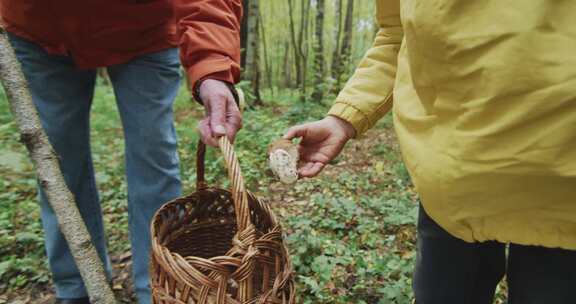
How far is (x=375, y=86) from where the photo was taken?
1159 mm

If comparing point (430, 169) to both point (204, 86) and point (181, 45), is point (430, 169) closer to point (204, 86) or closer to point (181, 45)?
point (204, 86)

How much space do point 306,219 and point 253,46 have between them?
3.93 metres

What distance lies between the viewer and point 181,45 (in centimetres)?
138

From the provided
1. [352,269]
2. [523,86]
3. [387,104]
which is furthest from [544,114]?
[352,269]

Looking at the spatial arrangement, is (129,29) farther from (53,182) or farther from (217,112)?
(53,182)

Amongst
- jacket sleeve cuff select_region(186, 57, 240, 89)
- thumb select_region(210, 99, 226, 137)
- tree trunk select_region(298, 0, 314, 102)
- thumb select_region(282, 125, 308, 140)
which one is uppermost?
jacket sleeve cuff select_region(186, 57, 240, 89)

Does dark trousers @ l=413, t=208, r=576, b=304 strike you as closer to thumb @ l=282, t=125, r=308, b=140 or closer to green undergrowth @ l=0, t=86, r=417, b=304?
thumb @ l=282, t=125, r=308, b=140

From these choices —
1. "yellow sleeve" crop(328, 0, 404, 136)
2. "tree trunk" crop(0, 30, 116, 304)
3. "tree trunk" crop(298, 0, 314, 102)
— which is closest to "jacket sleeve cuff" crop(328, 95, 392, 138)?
"yellow sleeve" crop(328, 0, 404, 136)

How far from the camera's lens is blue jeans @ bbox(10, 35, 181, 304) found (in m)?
1.52

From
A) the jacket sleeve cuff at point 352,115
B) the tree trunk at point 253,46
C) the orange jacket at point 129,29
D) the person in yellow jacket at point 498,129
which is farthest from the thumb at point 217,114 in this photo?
the tree trunk at point 253,46

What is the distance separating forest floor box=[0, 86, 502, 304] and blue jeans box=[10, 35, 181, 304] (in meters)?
0.42

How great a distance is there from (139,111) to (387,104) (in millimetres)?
904

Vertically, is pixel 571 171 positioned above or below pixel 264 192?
above

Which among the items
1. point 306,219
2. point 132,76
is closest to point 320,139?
point 132,76
